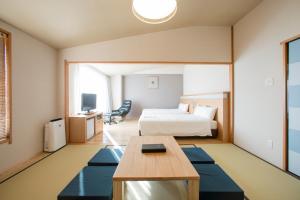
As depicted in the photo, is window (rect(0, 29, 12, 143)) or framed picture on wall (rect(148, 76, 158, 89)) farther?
framed picture on wall (rect(148, 76, 158, 89))

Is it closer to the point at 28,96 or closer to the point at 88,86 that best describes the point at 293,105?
the point at 28,96

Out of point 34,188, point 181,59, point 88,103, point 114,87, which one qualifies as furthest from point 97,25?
point 114,87

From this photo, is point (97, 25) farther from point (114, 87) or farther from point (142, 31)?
point (114, 87)

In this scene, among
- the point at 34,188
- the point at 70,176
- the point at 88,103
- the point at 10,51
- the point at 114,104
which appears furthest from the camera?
the point at 114,104

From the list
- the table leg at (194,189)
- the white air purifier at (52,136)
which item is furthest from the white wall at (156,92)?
the table leg at (194,189)

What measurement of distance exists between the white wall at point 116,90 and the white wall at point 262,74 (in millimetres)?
5883

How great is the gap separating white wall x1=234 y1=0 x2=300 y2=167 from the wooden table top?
1751 millimetres

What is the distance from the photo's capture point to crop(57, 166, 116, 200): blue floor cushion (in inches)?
53.1

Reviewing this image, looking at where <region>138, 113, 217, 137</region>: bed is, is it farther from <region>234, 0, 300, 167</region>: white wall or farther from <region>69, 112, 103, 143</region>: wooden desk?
<region>69, 112, 103, 143</region>: wooden desk

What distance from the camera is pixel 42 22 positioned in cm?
261

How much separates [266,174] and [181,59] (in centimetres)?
256

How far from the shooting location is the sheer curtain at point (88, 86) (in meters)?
→ 4.45

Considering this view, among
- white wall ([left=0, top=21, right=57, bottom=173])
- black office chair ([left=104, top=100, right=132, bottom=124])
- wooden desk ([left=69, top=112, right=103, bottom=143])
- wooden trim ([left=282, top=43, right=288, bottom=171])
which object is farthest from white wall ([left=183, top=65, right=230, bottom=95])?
white wall ([left=0, top=21, right=57, bottom=173])

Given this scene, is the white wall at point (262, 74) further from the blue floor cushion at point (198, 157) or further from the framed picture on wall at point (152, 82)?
the framed picture on wall at point (152, 82)
